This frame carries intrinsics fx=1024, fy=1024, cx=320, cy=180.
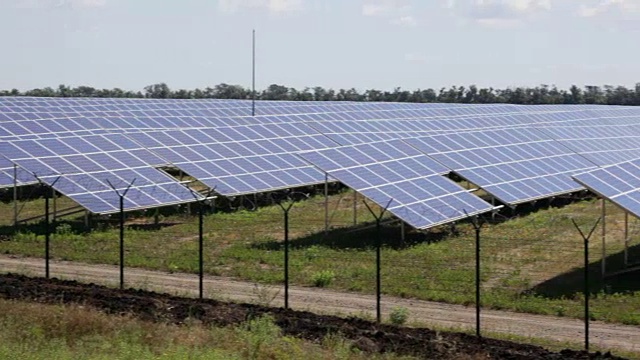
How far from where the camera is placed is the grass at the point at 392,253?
1891 centimetres

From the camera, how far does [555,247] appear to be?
24.7 meters

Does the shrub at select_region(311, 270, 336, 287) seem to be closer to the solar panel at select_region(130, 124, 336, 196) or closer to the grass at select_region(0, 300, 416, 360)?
the grass at select_region(0, 300, 416, 360)

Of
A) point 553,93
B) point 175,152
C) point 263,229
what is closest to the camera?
point 263,229

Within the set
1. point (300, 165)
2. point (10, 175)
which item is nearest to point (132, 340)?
point (10, 175)

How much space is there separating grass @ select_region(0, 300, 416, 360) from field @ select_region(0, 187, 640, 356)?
6.03 metres

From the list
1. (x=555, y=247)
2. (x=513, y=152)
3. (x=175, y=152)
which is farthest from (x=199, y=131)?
(x=555, y=247)

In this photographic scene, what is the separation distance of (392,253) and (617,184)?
17.1 feet

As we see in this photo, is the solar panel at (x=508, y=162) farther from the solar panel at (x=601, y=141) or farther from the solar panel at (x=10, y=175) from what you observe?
the solar panel at (x=10, y=175)

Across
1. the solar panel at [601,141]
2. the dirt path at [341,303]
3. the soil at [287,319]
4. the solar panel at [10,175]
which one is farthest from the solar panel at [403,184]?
the solar panel at [601,141]

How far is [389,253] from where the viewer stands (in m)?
23.6

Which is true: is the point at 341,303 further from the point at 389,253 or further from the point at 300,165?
the point at 300,165

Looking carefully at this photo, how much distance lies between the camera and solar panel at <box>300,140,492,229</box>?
2505 centimetres

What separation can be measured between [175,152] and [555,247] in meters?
14.3

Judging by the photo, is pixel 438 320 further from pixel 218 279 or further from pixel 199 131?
pixel 199 131
